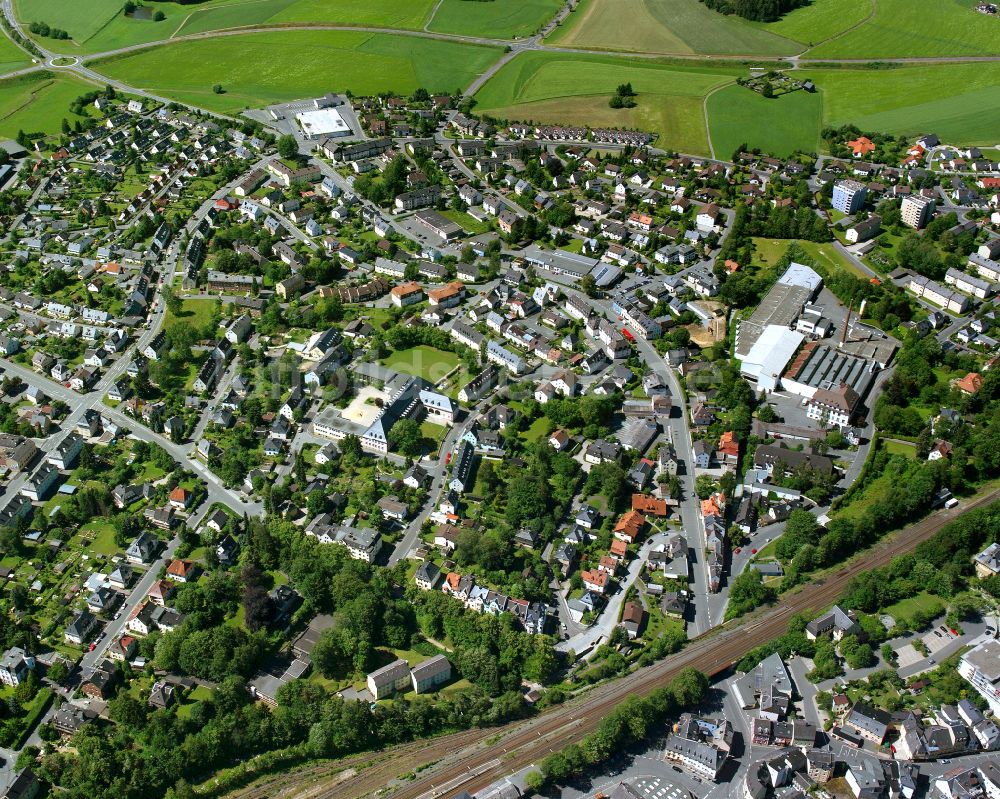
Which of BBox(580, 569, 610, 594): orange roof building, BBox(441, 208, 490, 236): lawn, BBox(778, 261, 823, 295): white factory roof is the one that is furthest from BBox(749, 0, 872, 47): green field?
BBox(580, 569, 610, 594): orange roof building

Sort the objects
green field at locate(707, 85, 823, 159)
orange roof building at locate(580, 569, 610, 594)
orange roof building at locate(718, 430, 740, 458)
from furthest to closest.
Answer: green field at locate(707, 85, 823, 159) → orange roof building at locate(718, 430, 740, 458) → orange roof building at locate(580, 569, 610, 594)

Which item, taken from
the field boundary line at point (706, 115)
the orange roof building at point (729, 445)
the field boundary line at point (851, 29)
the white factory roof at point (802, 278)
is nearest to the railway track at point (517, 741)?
the orange roof building at point (729, 445)

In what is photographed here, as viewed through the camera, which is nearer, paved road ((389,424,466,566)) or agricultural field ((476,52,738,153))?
paved road ((389,424,466,566))

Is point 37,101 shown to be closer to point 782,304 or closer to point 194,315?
point 194,315

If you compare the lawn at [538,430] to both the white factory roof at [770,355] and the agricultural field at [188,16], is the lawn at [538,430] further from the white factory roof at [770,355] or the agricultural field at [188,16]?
the agricultural field at [188,16]

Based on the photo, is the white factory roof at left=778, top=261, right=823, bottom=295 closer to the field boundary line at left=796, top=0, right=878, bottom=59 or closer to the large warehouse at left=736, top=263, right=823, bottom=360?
the large warehouse at left=736, top=263, right=823, bottom=360

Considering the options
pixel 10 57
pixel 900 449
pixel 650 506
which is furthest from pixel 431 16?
pixel 650 506
